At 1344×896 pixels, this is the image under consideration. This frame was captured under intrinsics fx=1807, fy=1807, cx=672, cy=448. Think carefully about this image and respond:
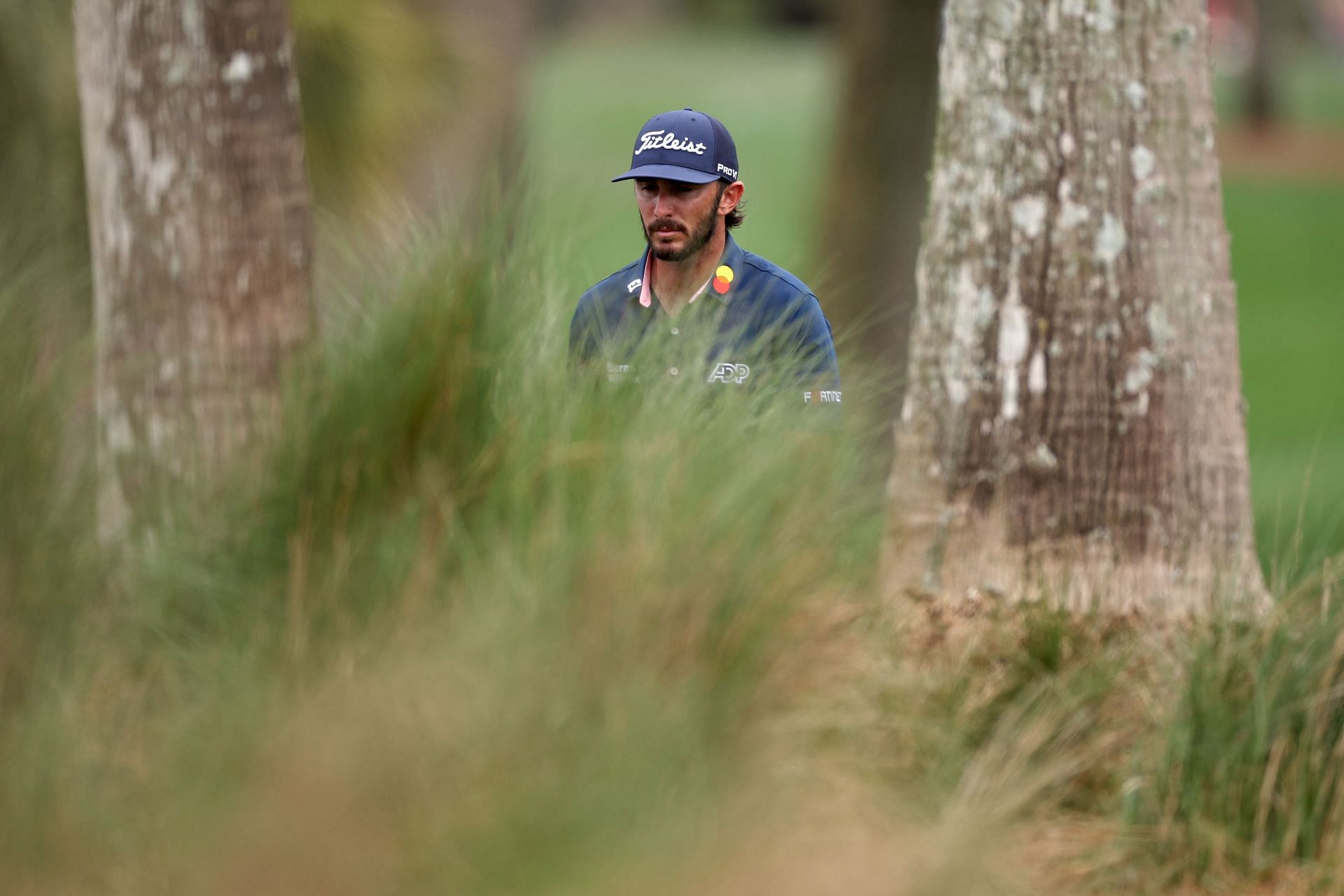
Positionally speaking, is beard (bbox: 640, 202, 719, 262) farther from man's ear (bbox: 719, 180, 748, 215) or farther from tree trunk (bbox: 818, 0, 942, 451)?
tree trunk (bbox: 818, 0, 942, 451)

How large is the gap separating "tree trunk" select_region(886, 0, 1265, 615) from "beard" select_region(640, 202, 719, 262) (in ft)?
2.88

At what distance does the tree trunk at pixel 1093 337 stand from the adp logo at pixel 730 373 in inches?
35.1

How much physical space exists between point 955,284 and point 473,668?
2128 millimetres

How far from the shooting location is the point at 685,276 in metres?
3.98

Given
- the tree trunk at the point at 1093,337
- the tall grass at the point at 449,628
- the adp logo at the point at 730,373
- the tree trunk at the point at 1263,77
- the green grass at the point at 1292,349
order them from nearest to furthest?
the tall grass at the point at 449,628
the adp logo at the point at 730,373
the tree trunk at the point at 1093,337
the green grass at the point at 1292,349
the tree trunk at the point at 1263,77

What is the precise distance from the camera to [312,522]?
3.48 meters

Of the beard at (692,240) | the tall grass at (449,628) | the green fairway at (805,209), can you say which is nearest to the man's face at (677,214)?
the beard at (692,240)

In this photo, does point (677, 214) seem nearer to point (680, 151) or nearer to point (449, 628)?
Answer: point (680, 151)

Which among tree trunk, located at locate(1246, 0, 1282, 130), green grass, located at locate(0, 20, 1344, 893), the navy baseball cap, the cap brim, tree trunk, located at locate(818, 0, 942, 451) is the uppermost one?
tree trunk, located at locate(1246, 0, 1282, 130)

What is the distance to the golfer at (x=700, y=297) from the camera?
3.82 meters

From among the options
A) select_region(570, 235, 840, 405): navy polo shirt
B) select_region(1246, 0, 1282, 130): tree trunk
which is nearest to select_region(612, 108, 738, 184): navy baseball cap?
select_region(570, 235, 840, 405): navy polo shirt

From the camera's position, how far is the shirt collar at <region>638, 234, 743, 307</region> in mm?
3939

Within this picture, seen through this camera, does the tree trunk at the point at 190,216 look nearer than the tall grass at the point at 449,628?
No

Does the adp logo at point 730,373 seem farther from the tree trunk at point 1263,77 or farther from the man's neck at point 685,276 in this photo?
the tree trunk at point 1263,77
